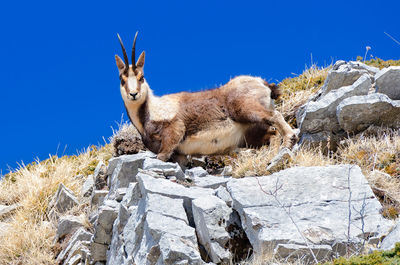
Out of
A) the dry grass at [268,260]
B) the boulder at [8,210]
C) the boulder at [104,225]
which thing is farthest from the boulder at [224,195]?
the boulder at [8,210]

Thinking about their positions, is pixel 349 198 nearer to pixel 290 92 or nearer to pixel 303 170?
pixel 303 170

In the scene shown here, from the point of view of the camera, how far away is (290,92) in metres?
12.8

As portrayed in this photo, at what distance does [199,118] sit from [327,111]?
8.13 ft

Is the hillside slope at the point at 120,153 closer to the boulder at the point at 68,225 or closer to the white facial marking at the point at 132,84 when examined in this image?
the boulder at the point at 68,225

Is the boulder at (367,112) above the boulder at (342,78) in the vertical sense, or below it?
below

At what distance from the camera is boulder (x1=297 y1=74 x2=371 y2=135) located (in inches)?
375

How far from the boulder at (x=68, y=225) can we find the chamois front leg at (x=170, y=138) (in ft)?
6.49

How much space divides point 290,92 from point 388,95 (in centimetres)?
322

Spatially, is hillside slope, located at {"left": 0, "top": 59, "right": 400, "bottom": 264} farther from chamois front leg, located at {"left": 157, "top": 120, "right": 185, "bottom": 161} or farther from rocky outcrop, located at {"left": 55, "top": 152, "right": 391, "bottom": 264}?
chamois front leg, located at {"left": 157, "top": 120, "right": 185, "bottom": 161}

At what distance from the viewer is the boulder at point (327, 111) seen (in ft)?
31.3

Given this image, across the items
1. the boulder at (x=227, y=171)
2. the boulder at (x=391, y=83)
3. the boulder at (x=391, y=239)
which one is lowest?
the boulder at (x=391, y=239)

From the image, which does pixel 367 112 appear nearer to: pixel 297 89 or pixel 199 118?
pixel 199 118

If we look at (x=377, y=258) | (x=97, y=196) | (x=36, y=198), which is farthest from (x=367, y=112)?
(x=36, y=198)

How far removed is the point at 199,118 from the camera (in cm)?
990
